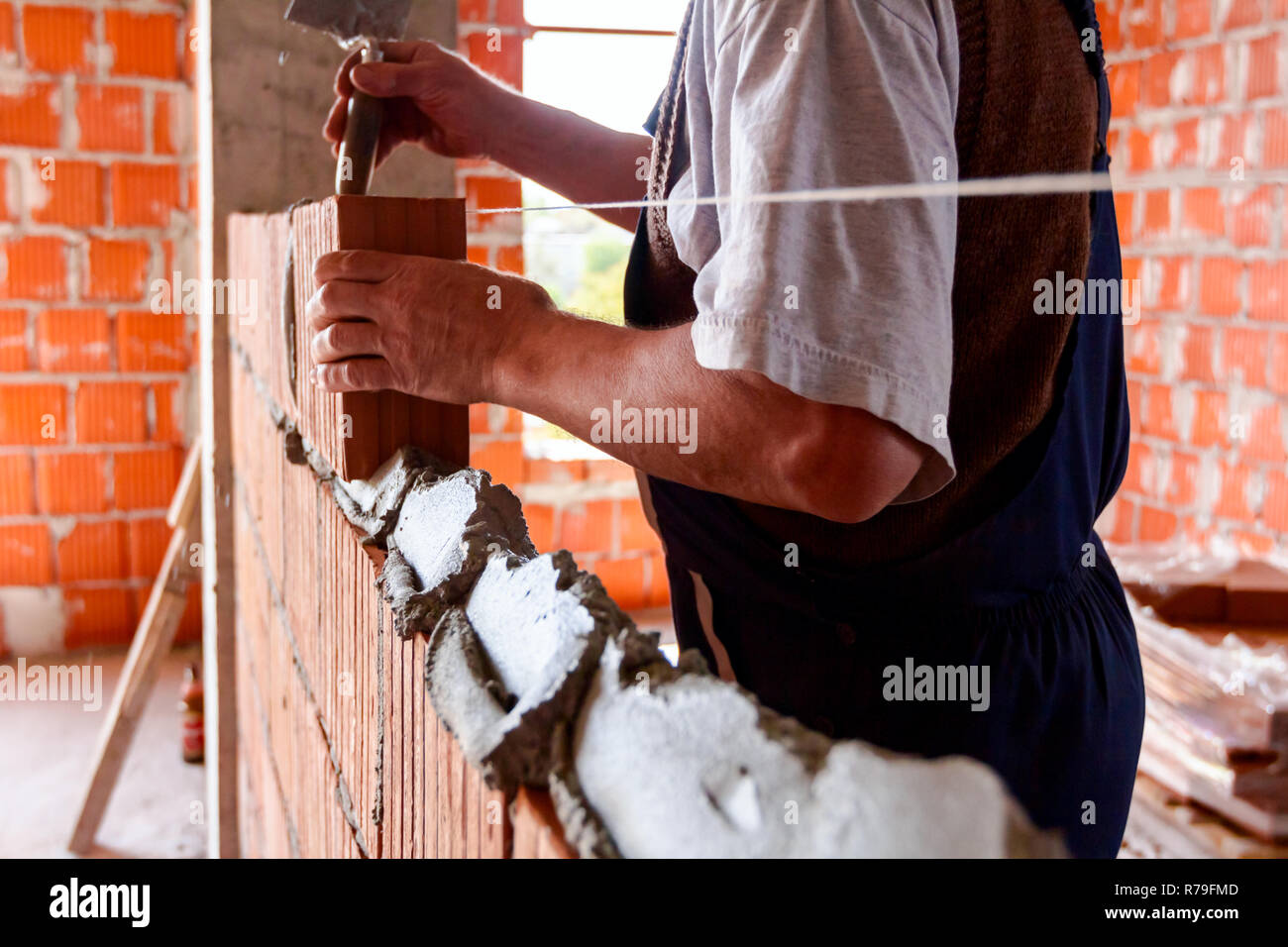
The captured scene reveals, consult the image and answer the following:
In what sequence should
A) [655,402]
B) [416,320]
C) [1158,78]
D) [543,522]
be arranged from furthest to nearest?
[543,522]
[1158,78]
[416,320]
[655,402]

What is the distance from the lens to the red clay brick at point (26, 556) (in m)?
4.34

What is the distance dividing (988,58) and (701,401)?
363mm

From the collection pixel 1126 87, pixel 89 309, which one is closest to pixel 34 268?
pixel 89 309

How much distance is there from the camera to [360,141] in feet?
5.17

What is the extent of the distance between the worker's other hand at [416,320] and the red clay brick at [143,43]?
3828mm

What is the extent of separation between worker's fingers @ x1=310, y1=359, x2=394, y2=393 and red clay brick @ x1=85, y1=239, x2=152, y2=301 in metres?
3.74

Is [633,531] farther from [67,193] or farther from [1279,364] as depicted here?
[67,193]

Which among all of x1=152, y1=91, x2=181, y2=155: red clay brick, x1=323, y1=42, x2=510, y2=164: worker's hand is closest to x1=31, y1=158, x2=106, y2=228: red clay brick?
x1=152, y1=91, x2=181, y2=155: red clay brick

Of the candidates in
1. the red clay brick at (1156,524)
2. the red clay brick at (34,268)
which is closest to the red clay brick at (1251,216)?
the red clay brick at (1156,524)

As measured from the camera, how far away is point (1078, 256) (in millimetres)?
985

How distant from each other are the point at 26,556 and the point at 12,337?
868 mm

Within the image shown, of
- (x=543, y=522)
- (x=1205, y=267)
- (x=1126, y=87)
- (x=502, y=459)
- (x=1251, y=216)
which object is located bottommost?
(x=543, y=522)

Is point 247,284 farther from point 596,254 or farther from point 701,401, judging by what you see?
point 596,254

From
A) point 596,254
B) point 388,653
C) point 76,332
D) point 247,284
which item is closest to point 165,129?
point 76,332
